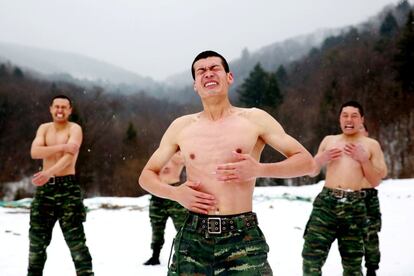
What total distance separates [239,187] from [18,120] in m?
33.0

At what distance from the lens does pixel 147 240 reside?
8195mm

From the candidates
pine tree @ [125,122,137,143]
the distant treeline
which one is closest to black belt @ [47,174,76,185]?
the distant treeline

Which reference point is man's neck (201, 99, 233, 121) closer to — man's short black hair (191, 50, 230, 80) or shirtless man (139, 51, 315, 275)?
shirtless man (139, 51, 315, 275)

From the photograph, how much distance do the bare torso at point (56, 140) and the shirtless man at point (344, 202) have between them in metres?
2.70

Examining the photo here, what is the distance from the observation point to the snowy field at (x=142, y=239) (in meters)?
5.96

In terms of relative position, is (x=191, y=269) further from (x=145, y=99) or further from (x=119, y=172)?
(x=145, y=99)

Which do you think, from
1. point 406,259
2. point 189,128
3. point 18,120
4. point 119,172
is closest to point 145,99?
point 119,172

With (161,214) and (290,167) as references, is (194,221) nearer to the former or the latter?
(290,167)

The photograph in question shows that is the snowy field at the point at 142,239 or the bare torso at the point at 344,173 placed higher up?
the bare torso at the point at 344,173

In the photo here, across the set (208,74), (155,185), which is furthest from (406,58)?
(155,185)

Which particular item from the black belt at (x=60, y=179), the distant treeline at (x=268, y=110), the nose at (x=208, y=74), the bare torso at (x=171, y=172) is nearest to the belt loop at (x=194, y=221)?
the nose at (x=208, y=74)

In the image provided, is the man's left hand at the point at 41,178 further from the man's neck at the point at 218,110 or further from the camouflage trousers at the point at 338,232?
the camouflage trousers at the point at 338,232

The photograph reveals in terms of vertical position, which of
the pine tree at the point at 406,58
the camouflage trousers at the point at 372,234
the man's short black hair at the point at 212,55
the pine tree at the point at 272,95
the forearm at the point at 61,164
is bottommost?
the camouflage trousers at the point at 372,234

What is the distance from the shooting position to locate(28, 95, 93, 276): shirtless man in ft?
14.1
